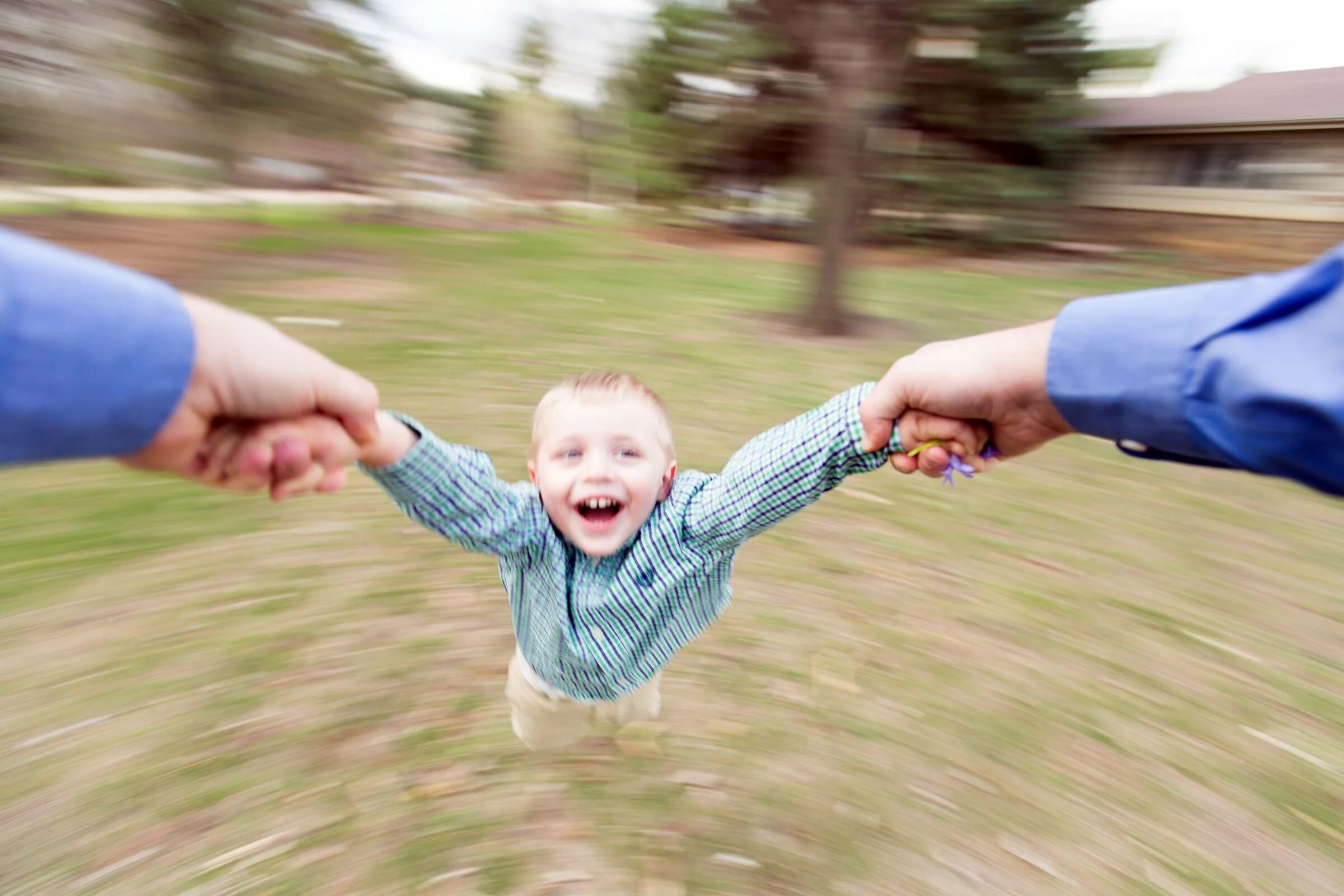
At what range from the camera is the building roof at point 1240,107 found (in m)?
11.5

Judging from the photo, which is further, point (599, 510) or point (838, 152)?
point (838, 152)

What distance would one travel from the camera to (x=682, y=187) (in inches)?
533

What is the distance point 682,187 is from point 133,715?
12440mm

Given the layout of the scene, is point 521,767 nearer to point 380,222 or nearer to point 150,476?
point 150,476

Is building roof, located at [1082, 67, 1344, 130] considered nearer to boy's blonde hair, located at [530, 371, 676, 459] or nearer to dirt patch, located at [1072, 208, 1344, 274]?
dirt patch, located at [1072, 208, 1344, 274]

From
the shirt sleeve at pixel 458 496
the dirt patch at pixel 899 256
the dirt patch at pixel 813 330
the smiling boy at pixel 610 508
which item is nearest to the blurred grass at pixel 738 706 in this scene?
the smiling boy at pixel 610 508

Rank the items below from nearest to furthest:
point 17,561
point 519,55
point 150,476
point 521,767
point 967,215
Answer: point 521,767, point 17,561, point 150,476, point 967,215, point 519,55

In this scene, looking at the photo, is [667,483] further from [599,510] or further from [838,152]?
[838,152]

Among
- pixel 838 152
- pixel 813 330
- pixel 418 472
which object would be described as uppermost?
pixel 838 152

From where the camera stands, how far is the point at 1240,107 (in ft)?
41.7

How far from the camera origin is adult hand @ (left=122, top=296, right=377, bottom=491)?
44.4 inches

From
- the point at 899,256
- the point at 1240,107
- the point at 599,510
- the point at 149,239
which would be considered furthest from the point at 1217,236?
the point at 149,239

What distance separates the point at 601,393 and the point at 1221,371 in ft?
3.61

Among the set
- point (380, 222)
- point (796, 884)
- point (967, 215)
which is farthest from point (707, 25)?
point (796, 884)
